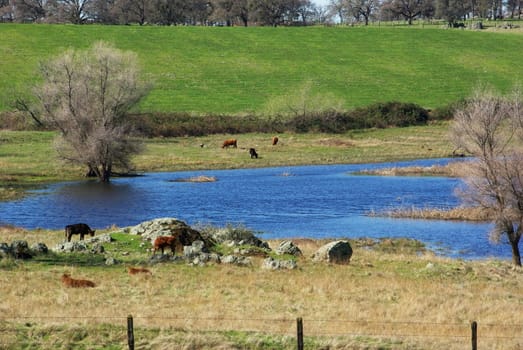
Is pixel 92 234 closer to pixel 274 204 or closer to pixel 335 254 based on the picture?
pixel 335 254

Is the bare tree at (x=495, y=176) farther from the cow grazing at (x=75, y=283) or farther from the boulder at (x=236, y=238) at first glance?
the cow grazing at (x=75, y=283)

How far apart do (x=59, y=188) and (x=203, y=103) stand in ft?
148

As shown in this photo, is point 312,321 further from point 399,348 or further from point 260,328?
point 399,348

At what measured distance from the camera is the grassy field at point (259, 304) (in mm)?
20859

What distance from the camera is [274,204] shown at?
2400 inches

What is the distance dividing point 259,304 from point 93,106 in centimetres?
5060

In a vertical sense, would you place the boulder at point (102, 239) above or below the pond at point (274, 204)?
above

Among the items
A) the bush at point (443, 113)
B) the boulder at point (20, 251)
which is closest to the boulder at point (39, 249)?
the boulder at point (20, 251)

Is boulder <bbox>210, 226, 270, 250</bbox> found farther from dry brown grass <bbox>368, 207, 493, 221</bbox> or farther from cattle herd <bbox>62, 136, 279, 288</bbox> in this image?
dry brown grass <bbox>368, 207, 493, 221</bbox>

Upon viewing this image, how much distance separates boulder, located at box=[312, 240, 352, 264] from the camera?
112 ft

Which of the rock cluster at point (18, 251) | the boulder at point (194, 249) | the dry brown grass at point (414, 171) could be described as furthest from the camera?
the dry brown grass at point (414, 171)

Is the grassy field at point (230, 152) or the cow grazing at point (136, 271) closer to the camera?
the cow grazing at point (136, 271)

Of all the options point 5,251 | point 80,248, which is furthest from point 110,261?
point 5,251

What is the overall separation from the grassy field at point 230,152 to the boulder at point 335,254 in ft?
136
